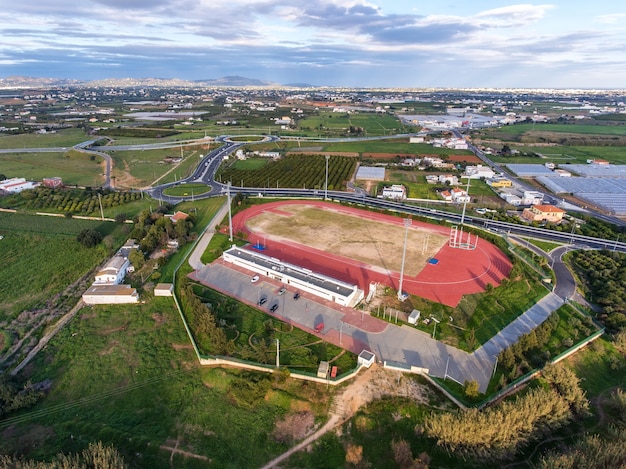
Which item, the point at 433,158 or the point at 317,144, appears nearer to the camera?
the point at 433,158

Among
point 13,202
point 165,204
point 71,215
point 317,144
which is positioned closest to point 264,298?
point 165,204

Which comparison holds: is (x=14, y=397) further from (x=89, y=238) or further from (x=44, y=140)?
(x=44, y=140)

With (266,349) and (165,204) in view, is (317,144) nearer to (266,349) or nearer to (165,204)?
(165,204)

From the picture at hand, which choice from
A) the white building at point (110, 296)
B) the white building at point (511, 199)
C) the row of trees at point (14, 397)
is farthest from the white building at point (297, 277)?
the white building at point (511, 199)

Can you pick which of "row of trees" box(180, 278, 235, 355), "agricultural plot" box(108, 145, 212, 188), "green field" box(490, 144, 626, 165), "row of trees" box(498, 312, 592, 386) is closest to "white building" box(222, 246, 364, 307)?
"row of trees" box(180, 278, 235, 355)

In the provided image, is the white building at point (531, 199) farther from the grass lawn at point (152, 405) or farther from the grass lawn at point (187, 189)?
the grass lawn at point (187, 189)

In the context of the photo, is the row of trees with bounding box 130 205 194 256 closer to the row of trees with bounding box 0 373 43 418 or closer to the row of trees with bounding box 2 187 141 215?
the row of trees with bounding box 2 187 141 215
